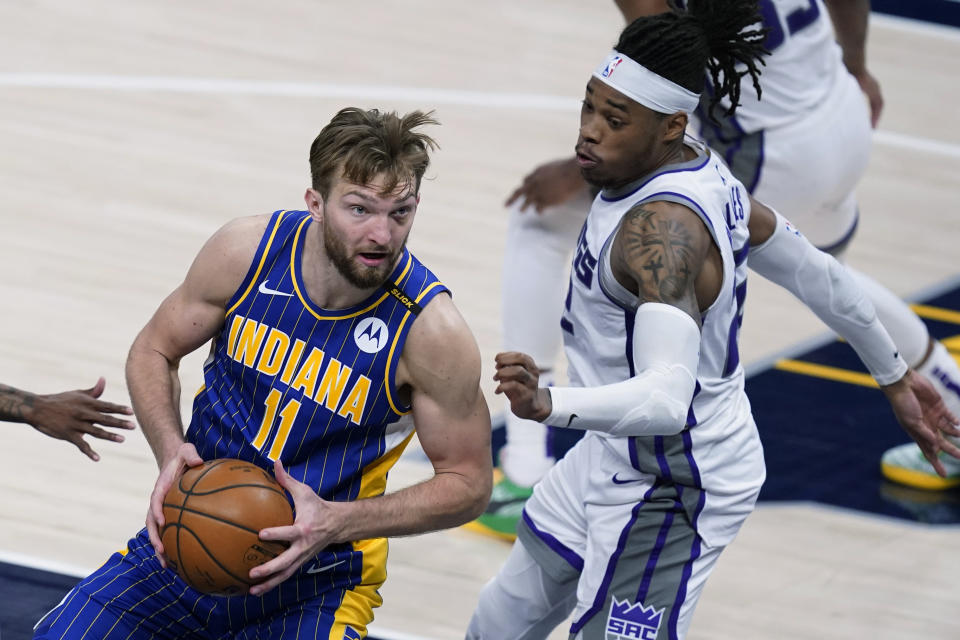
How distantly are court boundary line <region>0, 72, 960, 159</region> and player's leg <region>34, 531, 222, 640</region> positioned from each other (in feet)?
20.1

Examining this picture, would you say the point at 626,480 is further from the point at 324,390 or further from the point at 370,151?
the point at 370,151

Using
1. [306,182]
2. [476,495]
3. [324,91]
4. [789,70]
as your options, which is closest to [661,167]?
[476,495]

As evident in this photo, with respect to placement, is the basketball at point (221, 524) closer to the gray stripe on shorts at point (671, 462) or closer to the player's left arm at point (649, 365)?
the player's left arm at point (649, 365)

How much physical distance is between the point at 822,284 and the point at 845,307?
10 centimetres

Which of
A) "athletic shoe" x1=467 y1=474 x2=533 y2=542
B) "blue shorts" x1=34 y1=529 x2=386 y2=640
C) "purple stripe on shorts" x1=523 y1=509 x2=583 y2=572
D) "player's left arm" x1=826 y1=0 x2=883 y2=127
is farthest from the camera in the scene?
"player's left arm" x1=826 y1=0 x2=883 y2=127

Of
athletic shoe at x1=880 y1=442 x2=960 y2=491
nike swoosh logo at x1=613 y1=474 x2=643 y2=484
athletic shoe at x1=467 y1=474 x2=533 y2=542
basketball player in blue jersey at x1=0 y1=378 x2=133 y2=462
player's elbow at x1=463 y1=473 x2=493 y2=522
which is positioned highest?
basketball player in blue jersey at x1=0 y1=378 x2=133 y2=462

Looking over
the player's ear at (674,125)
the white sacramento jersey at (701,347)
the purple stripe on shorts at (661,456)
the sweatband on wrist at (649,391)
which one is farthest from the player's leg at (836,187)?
the sweatband on wrist at (649,391)

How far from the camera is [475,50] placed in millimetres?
11234

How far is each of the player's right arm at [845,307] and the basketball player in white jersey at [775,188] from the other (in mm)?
1074

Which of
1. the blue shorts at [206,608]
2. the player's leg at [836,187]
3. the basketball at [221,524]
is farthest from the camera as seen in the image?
the player's leg at [836,187]

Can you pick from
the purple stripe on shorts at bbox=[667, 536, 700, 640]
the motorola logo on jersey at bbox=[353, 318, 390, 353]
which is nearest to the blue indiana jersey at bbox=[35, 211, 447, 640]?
the motorola logo on jersey at bbox=[353, 318, 390, 353]

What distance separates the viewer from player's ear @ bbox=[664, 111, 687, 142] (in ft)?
13.2

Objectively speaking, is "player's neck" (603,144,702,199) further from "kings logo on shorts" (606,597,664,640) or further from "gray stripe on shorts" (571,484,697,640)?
"kings logo on shorts" (606,597,664,640)

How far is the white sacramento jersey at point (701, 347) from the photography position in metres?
3.95
